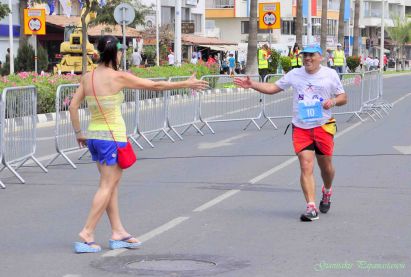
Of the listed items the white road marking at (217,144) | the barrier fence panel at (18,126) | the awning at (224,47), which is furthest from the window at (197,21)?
the barrier fence panel at (18,126)

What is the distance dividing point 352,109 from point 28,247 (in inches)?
634

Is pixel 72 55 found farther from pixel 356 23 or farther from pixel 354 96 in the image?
pixel 354 96

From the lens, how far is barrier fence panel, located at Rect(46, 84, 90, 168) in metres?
15.1

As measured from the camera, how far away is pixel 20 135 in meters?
13.6

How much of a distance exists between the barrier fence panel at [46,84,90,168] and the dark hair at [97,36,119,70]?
6469 mm

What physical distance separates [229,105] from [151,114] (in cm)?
361

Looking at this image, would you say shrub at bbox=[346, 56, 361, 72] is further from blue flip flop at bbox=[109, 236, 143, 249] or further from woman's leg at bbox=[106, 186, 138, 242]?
blue flip flop at bbox=[109, 236, 143, 249]

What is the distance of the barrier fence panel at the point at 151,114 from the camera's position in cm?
1778

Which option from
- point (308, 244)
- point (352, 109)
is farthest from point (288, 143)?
point (308, 244)

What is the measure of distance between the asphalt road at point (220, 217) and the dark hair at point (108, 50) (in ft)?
5.33

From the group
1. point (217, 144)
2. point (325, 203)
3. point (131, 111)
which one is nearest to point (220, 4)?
point (217, 144)

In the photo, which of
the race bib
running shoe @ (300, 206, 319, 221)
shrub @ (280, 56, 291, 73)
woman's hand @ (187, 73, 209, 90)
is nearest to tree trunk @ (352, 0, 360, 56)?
shrub @ (280, 56, 291, 73)

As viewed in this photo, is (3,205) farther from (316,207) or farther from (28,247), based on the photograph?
(316,207)

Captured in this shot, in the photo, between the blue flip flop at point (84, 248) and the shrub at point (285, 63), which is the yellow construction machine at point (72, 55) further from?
the blue flip flop at point (84, 248)
